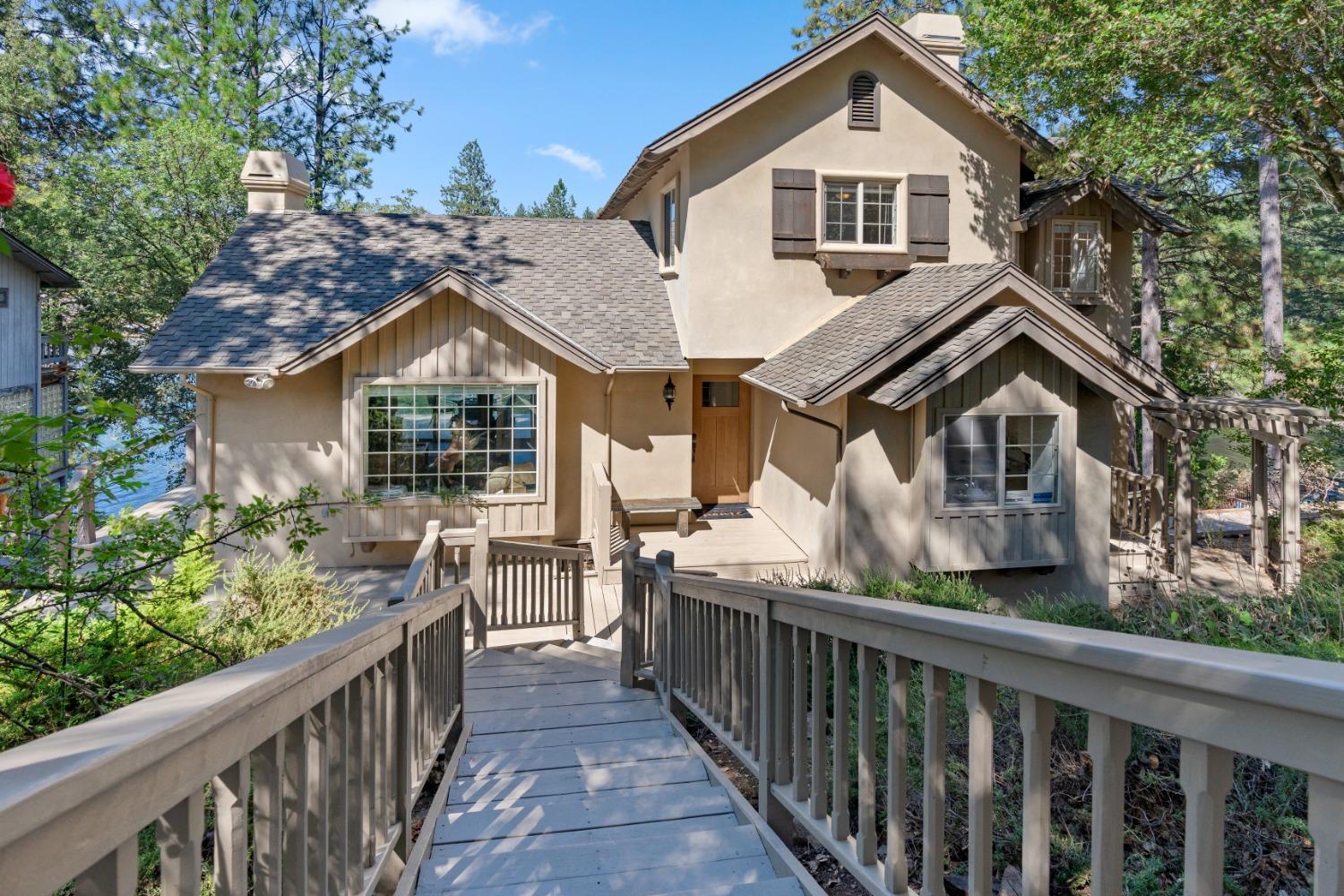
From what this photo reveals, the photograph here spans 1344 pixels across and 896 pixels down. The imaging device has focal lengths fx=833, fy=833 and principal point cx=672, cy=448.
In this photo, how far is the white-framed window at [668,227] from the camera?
13.6 meters

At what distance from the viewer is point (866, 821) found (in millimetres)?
2314

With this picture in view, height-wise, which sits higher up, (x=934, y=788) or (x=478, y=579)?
(x=934, y=788)

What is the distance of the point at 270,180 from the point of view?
15.1m

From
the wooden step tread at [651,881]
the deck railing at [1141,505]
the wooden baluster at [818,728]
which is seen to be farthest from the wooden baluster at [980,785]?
the deck railing at [1141,505]

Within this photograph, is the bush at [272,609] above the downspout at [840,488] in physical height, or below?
below

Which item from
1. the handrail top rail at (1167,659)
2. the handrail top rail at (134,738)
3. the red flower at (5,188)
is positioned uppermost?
the red flower at (5,188)

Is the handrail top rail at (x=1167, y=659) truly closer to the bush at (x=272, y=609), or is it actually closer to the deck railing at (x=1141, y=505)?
the bush at (x=272, y=609)

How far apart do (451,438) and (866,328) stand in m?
5.86

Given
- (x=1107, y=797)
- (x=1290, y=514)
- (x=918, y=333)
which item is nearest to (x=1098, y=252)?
(x=1290, y=514)

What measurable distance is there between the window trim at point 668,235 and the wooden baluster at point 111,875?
41.1 feet

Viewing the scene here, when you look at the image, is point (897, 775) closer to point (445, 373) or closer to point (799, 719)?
point (799, 719)

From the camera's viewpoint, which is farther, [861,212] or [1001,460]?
[861,212]

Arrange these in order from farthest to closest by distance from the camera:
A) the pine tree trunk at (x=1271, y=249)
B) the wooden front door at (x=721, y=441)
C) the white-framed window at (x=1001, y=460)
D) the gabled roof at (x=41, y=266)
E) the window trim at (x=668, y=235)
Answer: the pine tree trunk at (x=1271, y=249), the gabled roof at (x=41, y=266), the wooden front door at (x=721, y=441), the window trim at (x=668, y=235), the white-framed window at (x=1001, y=460)

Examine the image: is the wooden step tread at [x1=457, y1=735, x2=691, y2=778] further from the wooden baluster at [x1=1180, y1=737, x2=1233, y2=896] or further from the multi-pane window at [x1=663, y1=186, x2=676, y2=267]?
the multi-pane window at [x1=663, y1=186, x2=676, y2=267]
